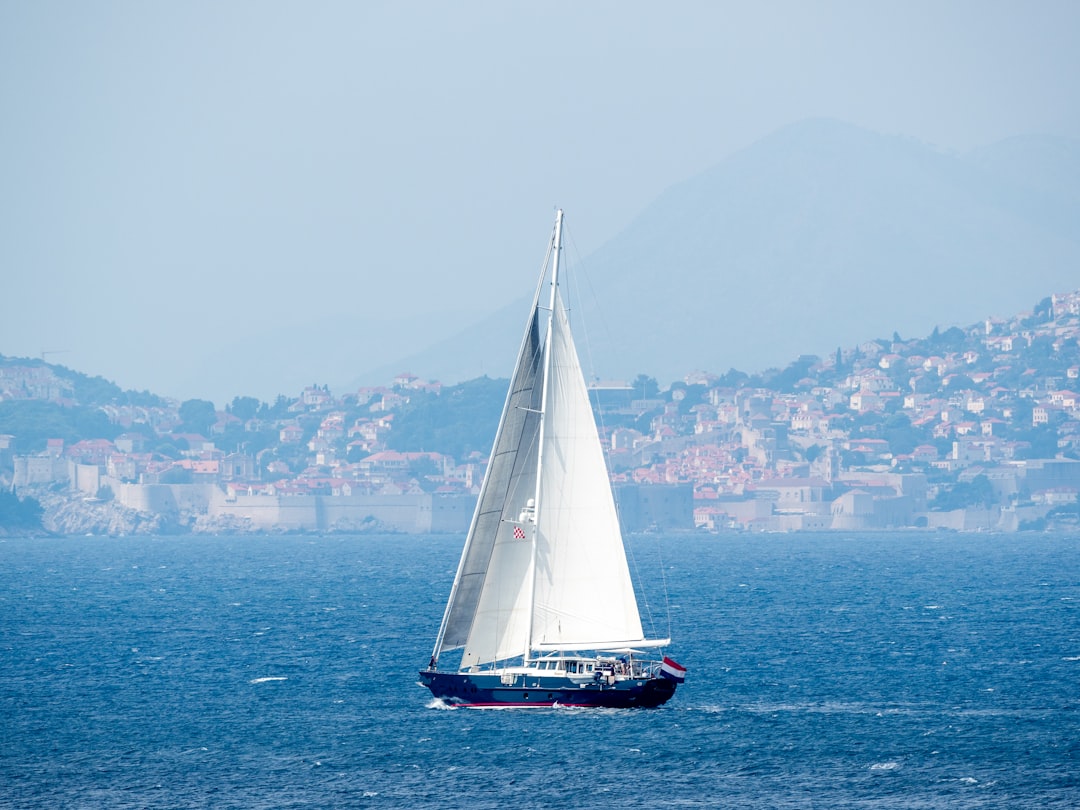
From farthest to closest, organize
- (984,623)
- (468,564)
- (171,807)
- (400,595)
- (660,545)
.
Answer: (660,545)
(400,595)
(984,623)
(468,564)
(171,807)

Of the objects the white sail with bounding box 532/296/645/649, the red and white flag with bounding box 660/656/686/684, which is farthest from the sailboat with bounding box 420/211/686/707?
the red and white flag with bounding box 660/656/686/684

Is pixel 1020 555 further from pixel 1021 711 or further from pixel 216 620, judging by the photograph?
pixel 1021 711

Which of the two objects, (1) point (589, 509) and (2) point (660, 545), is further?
(2) point (660, 545)

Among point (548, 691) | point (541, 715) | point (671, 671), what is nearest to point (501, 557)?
point (548, 691)

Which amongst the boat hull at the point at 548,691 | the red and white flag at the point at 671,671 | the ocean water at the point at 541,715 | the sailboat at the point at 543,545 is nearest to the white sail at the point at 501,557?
the sailboat at the point at 543,545

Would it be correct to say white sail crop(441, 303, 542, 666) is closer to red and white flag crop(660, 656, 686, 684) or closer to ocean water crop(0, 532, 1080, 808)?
ocean water crop(0, 532, 1080, 808)

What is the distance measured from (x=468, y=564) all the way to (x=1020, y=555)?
392 feet

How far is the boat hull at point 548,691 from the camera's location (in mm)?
51312

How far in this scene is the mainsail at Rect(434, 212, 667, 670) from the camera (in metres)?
50.4

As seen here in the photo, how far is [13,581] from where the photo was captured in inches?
5226

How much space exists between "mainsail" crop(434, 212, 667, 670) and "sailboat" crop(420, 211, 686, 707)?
3 cm

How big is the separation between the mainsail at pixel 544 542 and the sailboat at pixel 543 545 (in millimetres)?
28

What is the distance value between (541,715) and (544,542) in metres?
5.20

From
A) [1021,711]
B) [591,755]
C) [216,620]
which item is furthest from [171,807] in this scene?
[216,620]
